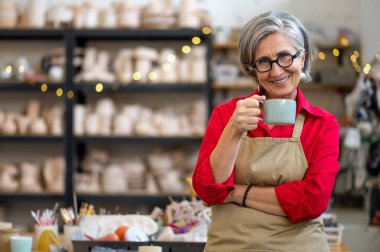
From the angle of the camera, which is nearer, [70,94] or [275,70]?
[275,70]

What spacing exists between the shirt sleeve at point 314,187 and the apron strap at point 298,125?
54mm

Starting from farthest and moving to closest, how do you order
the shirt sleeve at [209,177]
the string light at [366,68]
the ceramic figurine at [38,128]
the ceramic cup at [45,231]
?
the ceramic figurine at [38,128]
the string light at [366,68]
the ceramic cup at [45,231]
the shirt sleeve at [209,177]

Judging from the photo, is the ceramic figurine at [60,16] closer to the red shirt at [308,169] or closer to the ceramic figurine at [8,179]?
the ceramic figurine at [8,179]

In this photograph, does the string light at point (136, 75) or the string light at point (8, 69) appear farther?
the string light at point (8, 69)

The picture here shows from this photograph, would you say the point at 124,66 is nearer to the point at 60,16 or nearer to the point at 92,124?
the point at 92,124

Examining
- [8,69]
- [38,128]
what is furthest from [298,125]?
[8,69]

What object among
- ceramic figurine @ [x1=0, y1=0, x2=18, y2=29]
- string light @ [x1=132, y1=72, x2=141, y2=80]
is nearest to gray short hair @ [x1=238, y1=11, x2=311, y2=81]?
string light @ [x1=132, y1=72, x2=141, y2=80]

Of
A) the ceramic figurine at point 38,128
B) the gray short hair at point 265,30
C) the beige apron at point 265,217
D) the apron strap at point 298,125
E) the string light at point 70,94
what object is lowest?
the ceramic figurine at point 38,128

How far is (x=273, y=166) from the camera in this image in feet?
7.02

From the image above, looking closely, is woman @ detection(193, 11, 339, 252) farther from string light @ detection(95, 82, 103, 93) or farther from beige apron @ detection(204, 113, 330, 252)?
string light @ detection(95, 82, 103, 93)

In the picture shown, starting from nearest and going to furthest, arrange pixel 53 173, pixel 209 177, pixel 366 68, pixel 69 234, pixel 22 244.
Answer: pixel 209 177, pixel 22 244, pixel 69 234, pixel 366 68, pixel 53 173

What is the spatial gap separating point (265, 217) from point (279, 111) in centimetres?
29

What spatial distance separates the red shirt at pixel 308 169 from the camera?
2.07 meters

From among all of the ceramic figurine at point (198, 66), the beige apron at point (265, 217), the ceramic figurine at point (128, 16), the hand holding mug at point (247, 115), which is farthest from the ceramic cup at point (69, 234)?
the ceramic figurine at point (128, 16)
